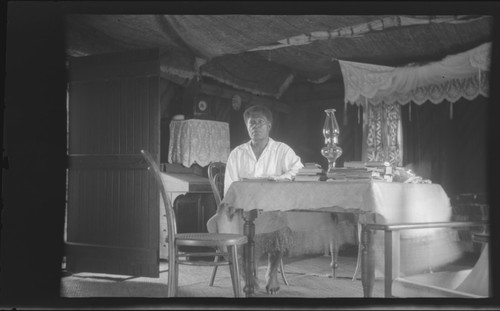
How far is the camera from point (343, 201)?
2.92 meters

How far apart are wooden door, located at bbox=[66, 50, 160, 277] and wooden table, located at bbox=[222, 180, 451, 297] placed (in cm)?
140

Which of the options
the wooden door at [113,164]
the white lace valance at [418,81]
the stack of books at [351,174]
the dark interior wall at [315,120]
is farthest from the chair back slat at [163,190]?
the dark interior wall at [315,120]

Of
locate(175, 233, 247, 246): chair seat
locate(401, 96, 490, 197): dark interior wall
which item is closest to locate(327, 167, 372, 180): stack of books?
locate(175, 233, 247, 246): chair seat

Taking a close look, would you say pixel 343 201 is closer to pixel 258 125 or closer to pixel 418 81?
pixel 258 125

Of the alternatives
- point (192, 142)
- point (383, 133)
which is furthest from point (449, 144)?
point (192, 142)

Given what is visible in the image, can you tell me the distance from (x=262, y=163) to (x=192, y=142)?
212cm

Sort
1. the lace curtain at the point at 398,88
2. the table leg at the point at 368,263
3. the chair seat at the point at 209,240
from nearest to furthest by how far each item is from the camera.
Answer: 1. the table leg at the point at 368,263
2. the chair seat at the point at 209,240
3. the lace curtain at the point at 398,88

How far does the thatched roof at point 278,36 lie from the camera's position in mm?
4770

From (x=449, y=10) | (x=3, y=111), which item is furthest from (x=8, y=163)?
(x=449, y=10)

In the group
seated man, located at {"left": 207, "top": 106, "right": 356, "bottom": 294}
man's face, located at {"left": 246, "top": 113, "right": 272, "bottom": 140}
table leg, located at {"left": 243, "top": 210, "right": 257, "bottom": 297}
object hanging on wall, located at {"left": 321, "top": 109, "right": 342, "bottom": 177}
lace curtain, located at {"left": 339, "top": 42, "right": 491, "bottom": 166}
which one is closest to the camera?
table leg, located at {"left": 243, "top": 210, "right": 257, "bottom": 297}

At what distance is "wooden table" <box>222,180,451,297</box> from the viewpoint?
288 cm

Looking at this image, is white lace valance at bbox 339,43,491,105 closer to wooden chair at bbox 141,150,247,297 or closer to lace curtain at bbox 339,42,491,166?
lace curtain at bbox 339,42,491,166

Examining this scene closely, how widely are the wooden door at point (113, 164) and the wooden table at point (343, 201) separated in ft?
4.61

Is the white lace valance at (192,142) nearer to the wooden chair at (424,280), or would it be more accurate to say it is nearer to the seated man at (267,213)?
the seated man at (267,213)
